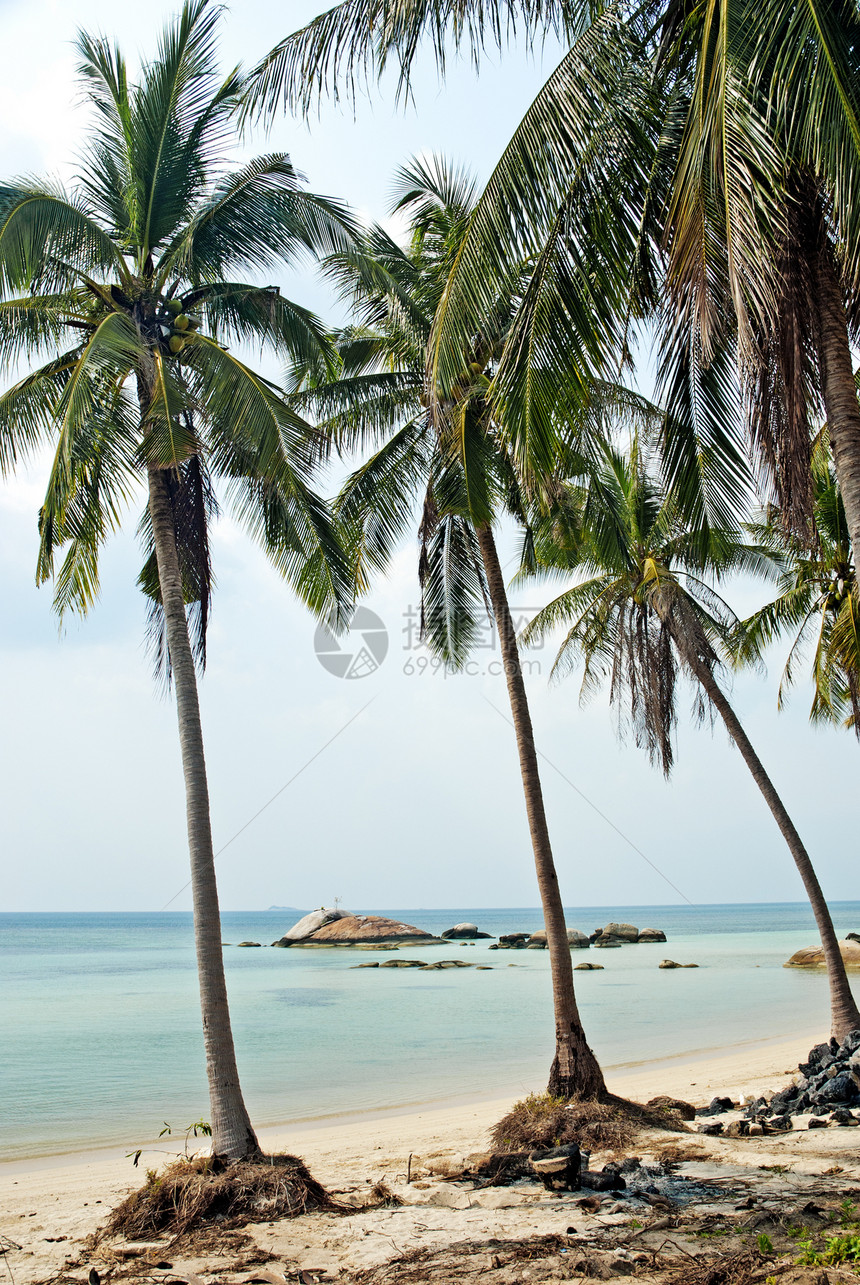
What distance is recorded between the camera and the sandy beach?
5336mm

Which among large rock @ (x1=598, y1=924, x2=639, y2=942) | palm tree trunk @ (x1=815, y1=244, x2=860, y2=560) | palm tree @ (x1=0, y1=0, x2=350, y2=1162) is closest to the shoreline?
palm tree @ (x1=0, y1=0, x2=350, y2=1162)

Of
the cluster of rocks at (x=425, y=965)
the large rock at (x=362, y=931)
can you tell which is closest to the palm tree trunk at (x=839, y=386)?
the cluster of rocks at (x=425, y=965)

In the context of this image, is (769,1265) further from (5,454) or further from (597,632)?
(597,632)

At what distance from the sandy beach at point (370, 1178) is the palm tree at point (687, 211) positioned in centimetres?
495

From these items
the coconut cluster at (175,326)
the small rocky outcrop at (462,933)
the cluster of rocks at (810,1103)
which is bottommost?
the small rocky outcrop at (462,933)

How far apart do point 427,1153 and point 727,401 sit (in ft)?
24.8

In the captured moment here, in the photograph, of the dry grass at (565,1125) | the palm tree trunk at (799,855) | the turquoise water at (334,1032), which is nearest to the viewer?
the dry grass at (565,1125)

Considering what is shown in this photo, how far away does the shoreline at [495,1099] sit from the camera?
10.1 meters

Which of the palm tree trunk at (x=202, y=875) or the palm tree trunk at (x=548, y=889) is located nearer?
the palm tree trunk at (x=202, y=875)


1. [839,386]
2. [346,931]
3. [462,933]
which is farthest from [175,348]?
[462,933]

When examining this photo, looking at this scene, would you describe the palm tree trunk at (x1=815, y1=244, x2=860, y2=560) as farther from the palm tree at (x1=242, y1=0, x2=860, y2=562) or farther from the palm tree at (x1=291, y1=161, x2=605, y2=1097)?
the palm tree at (x1=291, y1=161, x2=605, y2=1097)

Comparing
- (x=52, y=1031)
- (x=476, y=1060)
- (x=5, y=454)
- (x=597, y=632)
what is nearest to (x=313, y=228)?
(x=5, y=454)

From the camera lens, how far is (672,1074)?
45.5ft

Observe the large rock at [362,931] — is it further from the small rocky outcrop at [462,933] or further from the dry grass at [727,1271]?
the dry grass at [727,1271]
